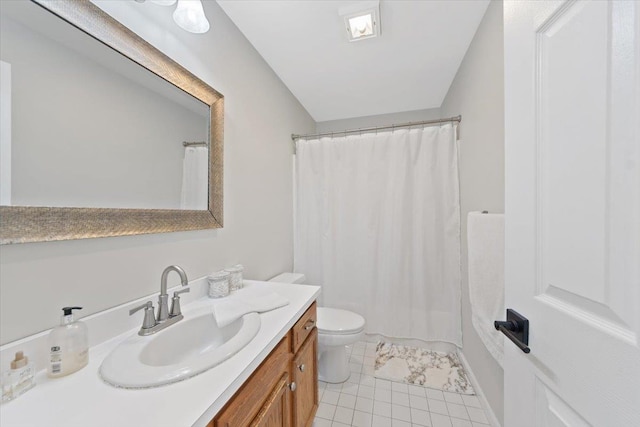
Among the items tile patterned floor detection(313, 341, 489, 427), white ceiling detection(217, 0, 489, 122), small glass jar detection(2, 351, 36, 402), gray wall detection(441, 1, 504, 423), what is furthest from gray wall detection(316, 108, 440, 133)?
small glass jar detection(2, 351, 36, 402)

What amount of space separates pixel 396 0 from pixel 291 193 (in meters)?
1.59

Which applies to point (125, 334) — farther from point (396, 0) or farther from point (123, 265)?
point (396, 0)

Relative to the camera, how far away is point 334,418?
1440 mm

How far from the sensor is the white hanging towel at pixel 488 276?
1.17 metres

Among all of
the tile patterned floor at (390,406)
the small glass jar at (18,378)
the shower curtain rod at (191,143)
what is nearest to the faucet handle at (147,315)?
the small glass jar at (18,378)

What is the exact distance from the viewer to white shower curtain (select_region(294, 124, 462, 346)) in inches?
79.4

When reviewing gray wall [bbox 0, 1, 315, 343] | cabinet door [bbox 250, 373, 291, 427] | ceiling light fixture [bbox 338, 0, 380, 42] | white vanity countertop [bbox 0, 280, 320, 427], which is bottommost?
cabinet door [bbox 250, 373, 291, 427]

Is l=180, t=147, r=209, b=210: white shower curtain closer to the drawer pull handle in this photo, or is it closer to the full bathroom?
the full bathroom

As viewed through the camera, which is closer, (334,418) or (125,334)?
(125,334)

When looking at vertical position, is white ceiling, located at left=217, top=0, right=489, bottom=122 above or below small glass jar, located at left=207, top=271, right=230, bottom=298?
above

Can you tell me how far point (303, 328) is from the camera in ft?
3.78

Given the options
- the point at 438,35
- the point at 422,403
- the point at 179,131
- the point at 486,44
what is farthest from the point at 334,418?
the point at 438,35

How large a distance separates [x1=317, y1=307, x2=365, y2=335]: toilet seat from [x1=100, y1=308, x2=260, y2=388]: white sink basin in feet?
2.79

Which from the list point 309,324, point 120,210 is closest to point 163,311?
point 120,210
